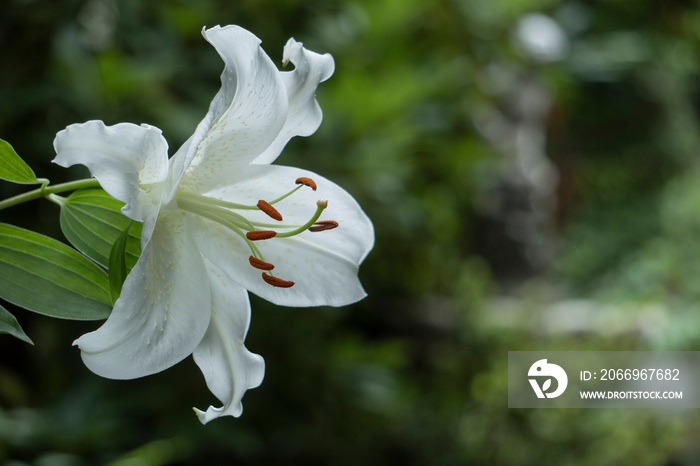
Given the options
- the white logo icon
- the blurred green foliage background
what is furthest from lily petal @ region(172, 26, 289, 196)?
the white logo icon

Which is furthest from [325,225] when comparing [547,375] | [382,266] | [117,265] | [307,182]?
[382,266]

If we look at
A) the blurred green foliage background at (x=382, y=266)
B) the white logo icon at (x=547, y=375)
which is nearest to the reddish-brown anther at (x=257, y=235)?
the blurred green foliage background at (x=382, y=266)

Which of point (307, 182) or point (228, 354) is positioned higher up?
point (307, 182)

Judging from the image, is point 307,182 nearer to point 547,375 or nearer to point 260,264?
point 260,264

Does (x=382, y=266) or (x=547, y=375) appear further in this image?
(x=382, y=266)

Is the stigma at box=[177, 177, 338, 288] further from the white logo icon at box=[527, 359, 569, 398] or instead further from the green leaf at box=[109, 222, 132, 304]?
the white logo icon at box=[527, 359, 569, 398]

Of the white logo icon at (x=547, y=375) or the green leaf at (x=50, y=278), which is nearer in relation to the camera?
the green leaf at (x=50, y=278)

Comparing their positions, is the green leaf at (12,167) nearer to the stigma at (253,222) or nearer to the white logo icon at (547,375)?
the stigma at (253,222)
